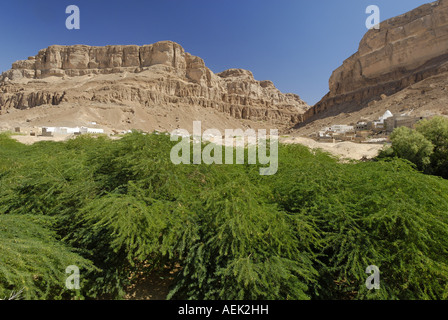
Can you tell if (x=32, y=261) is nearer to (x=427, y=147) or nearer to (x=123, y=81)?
(x=427, y=147)

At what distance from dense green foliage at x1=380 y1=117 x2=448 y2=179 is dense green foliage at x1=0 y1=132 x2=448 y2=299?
12540mm

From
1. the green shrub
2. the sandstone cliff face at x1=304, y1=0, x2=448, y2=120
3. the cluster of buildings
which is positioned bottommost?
the green shrub

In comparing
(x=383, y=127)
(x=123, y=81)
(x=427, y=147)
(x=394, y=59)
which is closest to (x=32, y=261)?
(x=427, y=147)

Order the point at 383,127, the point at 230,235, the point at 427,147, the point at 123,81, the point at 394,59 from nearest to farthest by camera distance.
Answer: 1. the point at 230,235
2. the point at 427,147
3. the point at 383,127
4. the point at 394,59
5. the point at 123,81

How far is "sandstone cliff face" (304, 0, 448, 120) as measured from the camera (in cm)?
6344

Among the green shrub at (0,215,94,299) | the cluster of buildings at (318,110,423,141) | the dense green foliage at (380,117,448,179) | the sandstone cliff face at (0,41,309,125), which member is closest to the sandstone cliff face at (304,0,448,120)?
the sandstone cliff face at (0,41,309,125)

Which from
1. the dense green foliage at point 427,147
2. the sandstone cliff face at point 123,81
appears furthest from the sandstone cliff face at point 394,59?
the dense green foliage at point 427,147

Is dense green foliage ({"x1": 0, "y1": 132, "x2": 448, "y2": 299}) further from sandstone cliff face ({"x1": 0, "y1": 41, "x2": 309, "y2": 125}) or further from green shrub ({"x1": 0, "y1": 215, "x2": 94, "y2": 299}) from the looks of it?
sandstone cliff face ({"x1": 0, "y1": 41, "x2": 309, "y2": 125})

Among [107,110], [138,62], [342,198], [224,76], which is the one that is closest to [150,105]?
[107,110]

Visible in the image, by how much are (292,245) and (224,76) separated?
13701cm

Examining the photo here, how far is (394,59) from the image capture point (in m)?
71.4

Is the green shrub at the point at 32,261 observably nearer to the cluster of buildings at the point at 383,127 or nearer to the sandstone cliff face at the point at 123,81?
the cluster of buildings at the point at 383,127

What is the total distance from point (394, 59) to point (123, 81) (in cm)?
8716

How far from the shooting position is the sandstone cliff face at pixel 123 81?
7769 centimetres
